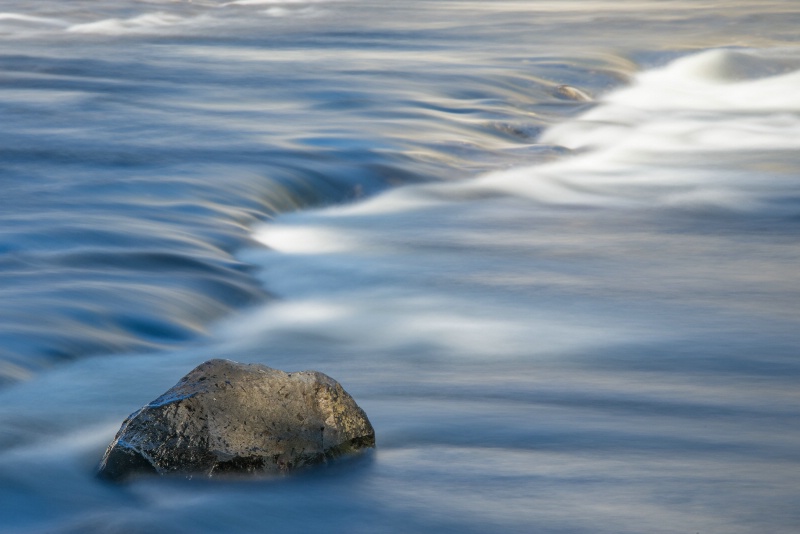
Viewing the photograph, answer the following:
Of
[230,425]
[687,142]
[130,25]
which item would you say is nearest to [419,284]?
[230,425]

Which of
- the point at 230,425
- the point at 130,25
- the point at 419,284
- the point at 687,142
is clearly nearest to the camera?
the point at 230,425

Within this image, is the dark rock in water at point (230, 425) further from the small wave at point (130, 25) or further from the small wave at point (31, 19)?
the small wave at point (31, 19)

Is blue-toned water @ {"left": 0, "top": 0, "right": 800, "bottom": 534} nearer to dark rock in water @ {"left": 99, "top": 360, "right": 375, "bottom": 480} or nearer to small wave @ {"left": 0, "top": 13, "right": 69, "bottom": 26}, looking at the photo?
dark rock in water @ {"left": 99, "top": 360, "right": 375, "bottom": 480}

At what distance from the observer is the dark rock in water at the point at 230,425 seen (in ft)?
10.0

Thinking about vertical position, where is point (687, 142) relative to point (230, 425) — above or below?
above

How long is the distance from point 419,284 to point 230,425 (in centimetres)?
264

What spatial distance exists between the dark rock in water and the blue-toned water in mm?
51

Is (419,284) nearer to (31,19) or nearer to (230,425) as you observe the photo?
(230,425)

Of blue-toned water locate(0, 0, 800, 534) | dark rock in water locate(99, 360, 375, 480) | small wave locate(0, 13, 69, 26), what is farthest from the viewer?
small wave locate(0, 13, 69, 26)

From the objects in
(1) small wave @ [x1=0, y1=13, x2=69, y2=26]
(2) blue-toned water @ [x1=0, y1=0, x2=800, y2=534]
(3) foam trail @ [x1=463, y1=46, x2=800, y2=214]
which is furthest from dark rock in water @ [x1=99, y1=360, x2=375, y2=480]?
(1) small wave @ [x1=0, y1=13, x2=69, y2=26]

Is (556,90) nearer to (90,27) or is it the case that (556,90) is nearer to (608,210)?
(608,210)

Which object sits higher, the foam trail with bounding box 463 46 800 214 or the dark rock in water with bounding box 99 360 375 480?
the foam trail with bounding box 463 46 800 214

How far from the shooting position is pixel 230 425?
120 inches

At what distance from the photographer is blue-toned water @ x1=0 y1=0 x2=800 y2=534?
3184 mm
